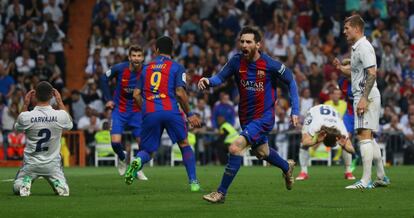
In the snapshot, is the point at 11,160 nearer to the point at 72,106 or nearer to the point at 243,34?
the point at 72,106

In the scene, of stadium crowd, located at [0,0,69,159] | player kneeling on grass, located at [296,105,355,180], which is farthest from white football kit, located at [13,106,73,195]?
stadium crowd, located at [0,0,69,159]

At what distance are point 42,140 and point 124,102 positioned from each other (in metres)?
5.69

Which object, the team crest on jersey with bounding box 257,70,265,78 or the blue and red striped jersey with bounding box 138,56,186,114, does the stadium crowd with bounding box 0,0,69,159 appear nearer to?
the blue and red striped jersey with bounding box 138,56,186,114

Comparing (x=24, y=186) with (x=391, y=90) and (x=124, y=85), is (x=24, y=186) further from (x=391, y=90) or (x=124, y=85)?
(x=391, y=90)

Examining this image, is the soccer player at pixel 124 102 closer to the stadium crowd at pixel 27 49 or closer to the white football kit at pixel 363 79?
the white football kit at pixel 363 79

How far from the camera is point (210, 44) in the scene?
1315 inches

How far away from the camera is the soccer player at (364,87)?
16.7 m

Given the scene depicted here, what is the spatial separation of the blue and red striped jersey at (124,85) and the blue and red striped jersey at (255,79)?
6.22 meters

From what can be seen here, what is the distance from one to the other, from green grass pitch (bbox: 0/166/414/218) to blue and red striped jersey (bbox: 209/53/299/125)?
1.20 metres

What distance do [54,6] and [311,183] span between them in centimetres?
1771

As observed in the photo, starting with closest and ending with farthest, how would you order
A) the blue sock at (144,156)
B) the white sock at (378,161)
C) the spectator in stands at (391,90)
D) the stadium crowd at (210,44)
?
the blue sock at (144,156) < the white sock at (378,161) < the stadium crowd at (210,44) < the spectator in stands at (391,90)

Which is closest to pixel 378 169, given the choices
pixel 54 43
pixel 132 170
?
pixel 132 170

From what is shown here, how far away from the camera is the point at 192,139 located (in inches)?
1195

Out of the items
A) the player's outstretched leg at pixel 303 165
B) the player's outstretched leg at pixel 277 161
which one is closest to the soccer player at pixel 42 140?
the player's outstretched leg at pixel 277 161
